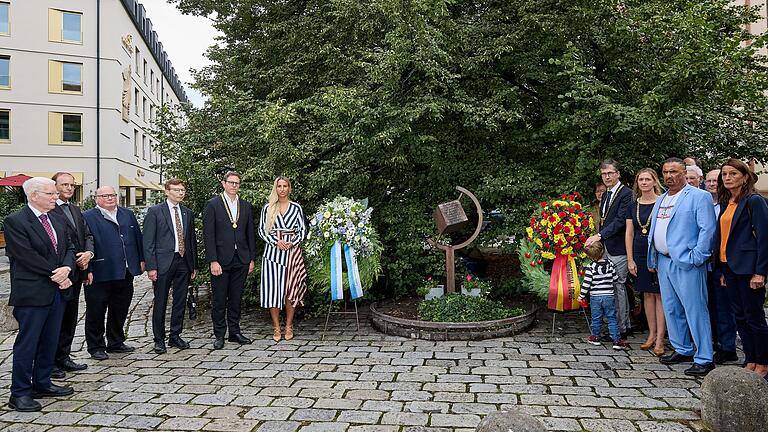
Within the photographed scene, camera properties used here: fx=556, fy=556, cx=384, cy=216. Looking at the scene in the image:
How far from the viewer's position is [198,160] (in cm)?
924

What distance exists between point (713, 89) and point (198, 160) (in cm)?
752

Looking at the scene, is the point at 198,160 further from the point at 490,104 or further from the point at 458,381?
the point at 458,381

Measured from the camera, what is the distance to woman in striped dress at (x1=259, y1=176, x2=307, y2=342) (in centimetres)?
696

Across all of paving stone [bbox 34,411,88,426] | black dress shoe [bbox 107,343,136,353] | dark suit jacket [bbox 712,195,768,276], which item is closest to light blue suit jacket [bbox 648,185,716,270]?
dark suit jacket [bbox 712,195,768,276]

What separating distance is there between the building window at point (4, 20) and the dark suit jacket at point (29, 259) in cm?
3105

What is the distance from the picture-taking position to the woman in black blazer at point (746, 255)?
4.89 m

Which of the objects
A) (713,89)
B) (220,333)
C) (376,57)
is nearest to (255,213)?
(220,333)

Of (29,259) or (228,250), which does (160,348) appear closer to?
(228,250)

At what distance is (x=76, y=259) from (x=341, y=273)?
297cm

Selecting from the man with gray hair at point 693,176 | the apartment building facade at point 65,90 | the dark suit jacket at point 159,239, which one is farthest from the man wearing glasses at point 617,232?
the apartment building facade at point 65,90

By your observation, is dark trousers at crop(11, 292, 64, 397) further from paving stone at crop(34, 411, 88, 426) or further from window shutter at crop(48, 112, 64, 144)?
window shutter at crop(48, 112, 64, 144)

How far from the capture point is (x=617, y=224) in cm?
638

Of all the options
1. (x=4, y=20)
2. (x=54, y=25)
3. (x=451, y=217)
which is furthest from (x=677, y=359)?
(x=4, y=20)

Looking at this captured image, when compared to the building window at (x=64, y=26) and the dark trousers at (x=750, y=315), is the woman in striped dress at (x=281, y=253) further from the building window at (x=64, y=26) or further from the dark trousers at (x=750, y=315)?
the building window at (x=64, y=26)
